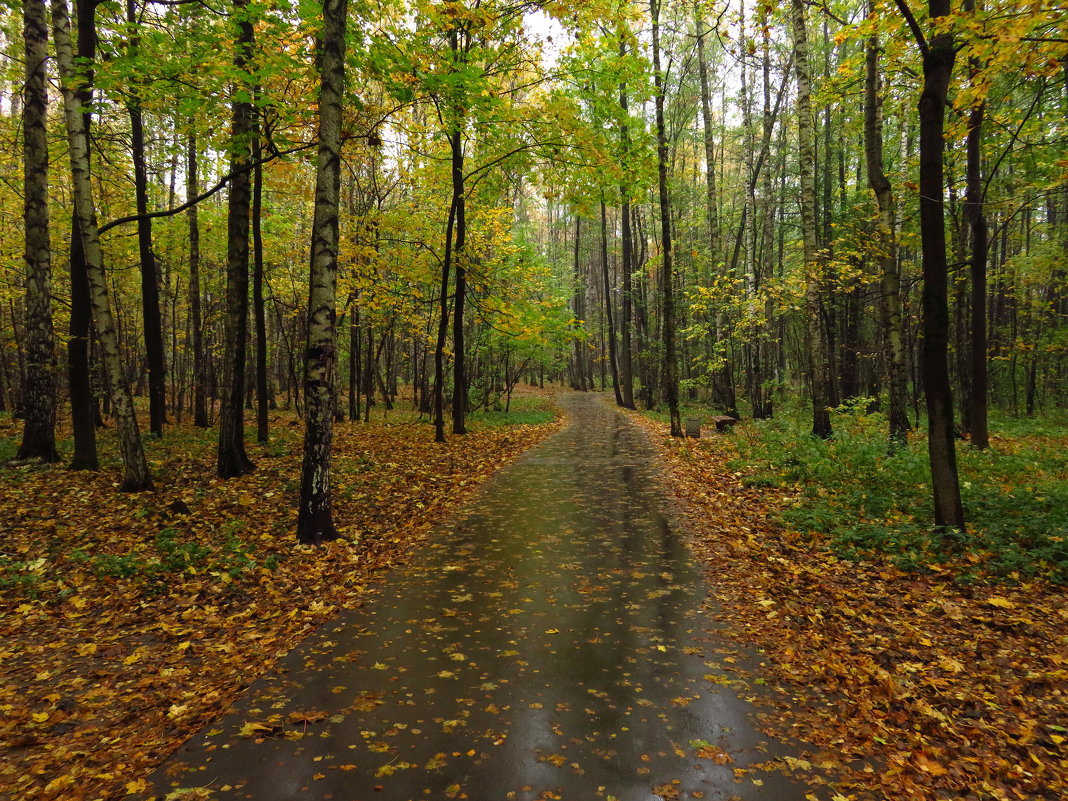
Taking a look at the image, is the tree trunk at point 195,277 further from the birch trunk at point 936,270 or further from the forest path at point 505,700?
the birch trunk at point 936,270

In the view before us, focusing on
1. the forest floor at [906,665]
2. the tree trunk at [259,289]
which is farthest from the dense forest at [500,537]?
the tree trunk at [259,289]

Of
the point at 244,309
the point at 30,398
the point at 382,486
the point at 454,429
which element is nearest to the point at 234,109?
the point at 244,309

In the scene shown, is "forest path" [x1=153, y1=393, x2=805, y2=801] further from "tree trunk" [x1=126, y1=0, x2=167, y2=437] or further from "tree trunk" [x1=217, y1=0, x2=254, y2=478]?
"tree trunk" [x1=126, y1=0, x2=167, y2=437]

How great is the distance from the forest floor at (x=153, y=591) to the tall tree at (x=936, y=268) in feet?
24.1

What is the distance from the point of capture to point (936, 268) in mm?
6434

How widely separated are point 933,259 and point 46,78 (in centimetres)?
1485

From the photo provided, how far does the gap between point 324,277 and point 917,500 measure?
933 cm

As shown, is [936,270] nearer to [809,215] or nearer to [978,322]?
[978,322]

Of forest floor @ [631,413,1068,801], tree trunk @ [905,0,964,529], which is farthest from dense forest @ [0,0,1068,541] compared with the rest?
forest floor @ [631,413,1068,801]

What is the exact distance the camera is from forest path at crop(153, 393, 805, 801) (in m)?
3.14

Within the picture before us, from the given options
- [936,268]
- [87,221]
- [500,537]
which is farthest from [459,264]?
[936,268]

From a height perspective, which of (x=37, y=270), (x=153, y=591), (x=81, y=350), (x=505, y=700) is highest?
(x=37, y=270)

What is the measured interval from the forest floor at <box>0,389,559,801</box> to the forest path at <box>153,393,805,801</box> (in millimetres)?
463

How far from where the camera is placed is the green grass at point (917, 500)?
6008 mm
